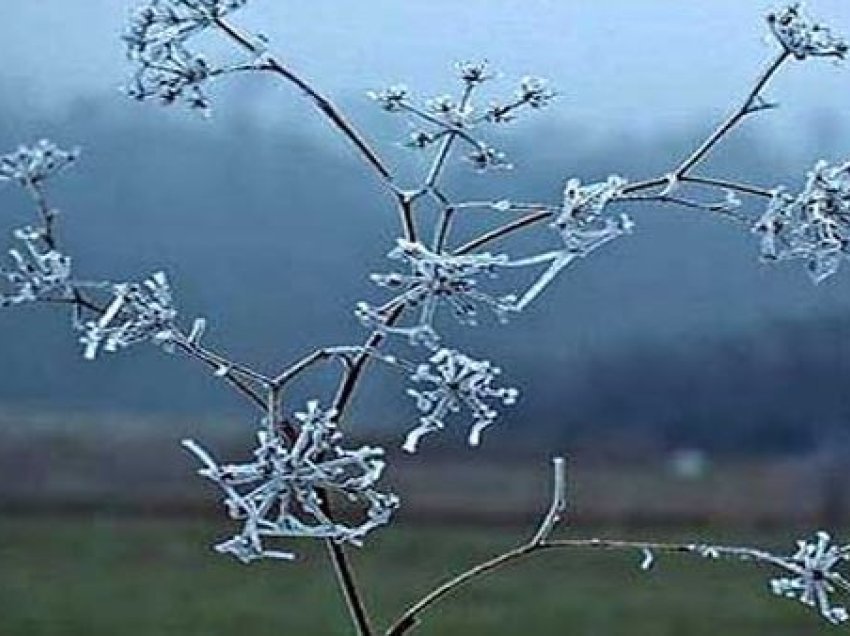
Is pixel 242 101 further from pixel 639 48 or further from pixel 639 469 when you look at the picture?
pixel 639 469

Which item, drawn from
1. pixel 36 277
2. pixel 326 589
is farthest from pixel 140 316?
pixel 326 589

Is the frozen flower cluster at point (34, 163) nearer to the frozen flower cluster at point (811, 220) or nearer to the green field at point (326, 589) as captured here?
the frozen flower cluster at point (811, 220)

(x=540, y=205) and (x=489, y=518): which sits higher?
(x=489, y=518)

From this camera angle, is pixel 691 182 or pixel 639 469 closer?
pixel 691 182

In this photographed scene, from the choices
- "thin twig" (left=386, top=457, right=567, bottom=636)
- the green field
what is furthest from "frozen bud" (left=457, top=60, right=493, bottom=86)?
the green field

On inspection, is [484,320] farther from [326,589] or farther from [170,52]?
[326,589]

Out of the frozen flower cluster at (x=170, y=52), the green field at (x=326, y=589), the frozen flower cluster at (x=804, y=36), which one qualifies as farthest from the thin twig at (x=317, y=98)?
the green field at (x=326, y=589)

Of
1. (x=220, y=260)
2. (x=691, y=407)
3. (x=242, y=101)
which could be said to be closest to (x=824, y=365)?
(x=691, y=407)
